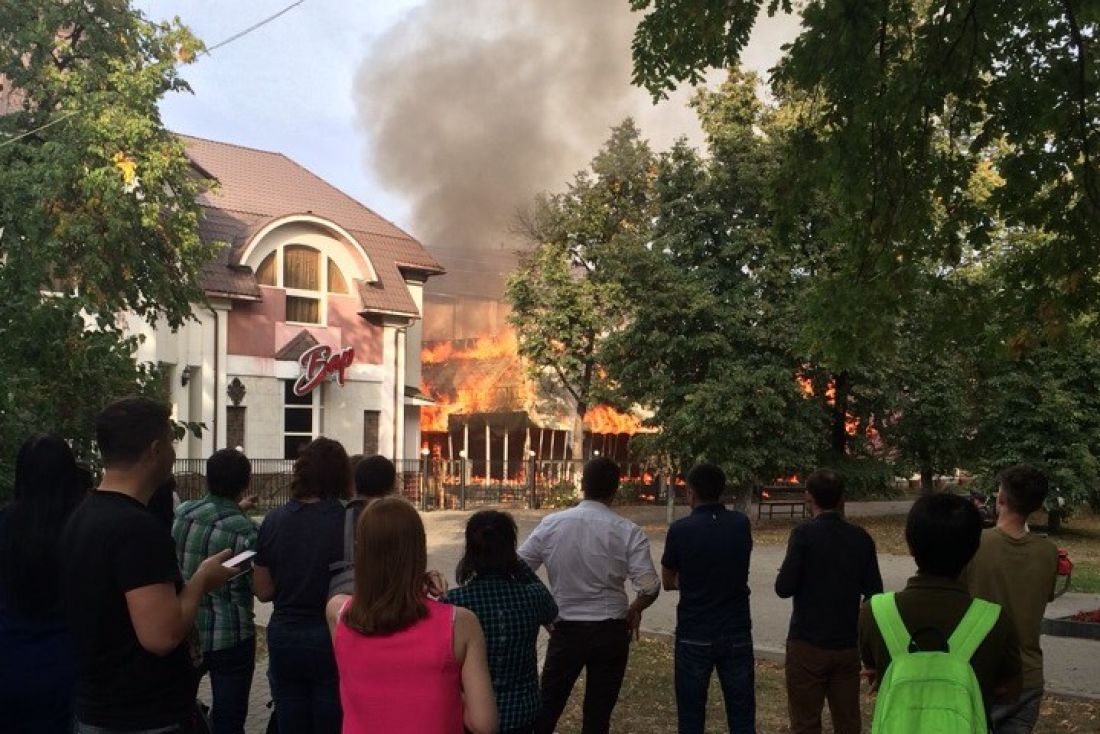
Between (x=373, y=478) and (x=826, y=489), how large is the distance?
2259 mm

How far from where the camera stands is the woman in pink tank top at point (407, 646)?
296 centimetres

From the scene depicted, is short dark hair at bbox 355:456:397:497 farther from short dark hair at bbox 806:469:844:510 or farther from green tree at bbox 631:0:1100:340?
green tree at bbox 631:0:1100:340

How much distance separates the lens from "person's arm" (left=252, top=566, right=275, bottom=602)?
490cm

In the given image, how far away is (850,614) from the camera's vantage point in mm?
5512

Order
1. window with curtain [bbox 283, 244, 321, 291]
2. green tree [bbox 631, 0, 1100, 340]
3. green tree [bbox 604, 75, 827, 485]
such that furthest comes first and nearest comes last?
window with curtain [bbox 283, 244, 321, 291] → green tree [bbox 604, 75, 827, 485] → green tree [bbox 631, 0, 1100, 340]

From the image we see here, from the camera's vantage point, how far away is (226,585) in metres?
5.26

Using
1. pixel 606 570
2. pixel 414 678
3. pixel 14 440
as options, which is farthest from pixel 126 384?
pixel 414 678

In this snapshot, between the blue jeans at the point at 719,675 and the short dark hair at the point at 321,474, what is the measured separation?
78.0 inches

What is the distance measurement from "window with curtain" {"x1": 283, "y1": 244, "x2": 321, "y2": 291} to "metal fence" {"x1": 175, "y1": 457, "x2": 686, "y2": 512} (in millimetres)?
5174

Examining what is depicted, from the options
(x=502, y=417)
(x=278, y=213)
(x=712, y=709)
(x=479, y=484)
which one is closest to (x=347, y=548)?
(x=712, y=709)

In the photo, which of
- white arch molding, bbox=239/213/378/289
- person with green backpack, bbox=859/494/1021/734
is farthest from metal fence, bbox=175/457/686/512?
person with green backpack, bbox=859/494/1021/734

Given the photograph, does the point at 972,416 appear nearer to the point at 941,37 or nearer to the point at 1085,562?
the point at 1085,562

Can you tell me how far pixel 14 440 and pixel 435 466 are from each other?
25.6 meters

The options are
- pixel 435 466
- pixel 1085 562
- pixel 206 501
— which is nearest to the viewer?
pixel 206 501
